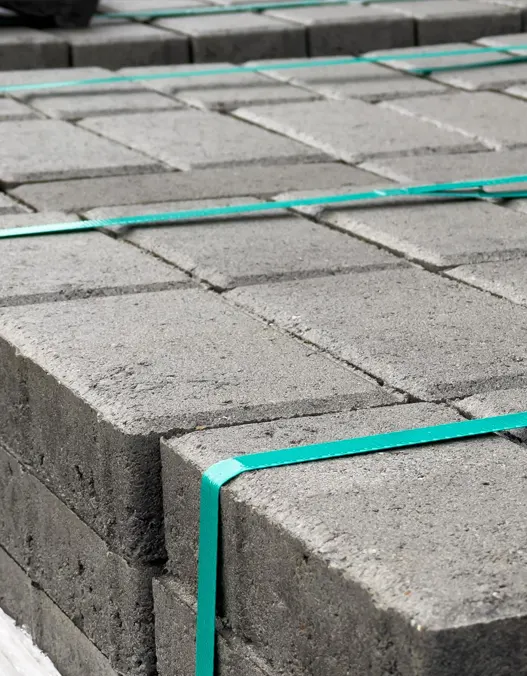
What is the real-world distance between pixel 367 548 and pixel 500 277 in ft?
4.22

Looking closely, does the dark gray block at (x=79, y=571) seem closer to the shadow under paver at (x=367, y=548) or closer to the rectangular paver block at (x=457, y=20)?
the shadow under paver at (x=367, y=548)

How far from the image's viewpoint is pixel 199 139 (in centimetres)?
411

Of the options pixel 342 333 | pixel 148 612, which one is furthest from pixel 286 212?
pixel 148 612

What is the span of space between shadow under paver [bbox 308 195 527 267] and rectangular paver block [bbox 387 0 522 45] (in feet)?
10.2

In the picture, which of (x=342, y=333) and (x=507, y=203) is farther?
(x=507, y=203)

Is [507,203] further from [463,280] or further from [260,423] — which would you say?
[260,423]

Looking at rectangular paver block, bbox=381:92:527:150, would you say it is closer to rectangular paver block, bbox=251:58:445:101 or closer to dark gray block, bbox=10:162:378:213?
rectangular paver block, bbox=251:58:445:101

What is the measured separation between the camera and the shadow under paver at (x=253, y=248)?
2.81 meters

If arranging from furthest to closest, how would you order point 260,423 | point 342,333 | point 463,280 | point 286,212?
point 286,212 < point 463,280 < point 342,333 < point 260,423

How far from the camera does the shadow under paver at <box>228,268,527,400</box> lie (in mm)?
2199

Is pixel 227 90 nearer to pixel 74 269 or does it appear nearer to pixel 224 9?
pixel 224 9

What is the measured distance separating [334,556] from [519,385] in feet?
2.30

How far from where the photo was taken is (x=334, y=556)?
1592 mm

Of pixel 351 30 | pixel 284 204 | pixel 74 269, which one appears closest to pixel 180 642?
pixel 74 269
